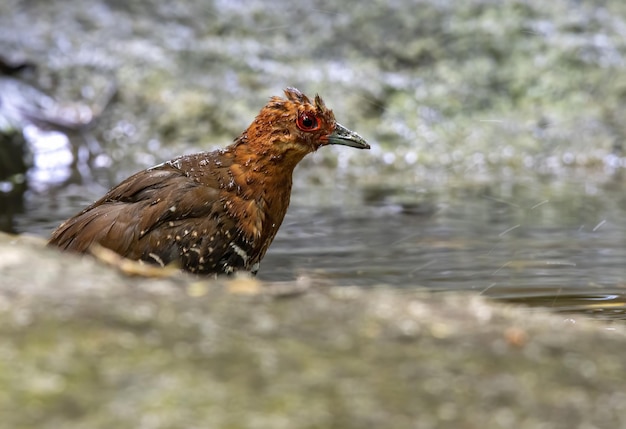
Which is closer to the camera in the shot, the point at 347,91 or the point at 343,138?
the point at 343,138

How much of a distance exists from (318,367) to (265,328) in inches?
7.6

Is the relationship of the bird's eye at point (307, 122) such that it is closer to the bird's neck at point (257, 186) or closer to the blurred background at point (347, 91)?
the bird's neck at point (257, 186)

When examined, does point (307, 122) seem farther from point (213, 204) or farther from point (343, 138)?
point (213, 204)

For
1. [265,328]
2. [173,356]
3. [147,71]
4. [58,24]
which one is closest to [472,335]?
[265,328]

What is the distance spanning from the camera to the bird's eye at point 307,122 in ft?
13.0

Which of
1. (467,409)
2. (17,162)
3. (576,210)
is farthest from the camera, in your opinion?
(17,162)

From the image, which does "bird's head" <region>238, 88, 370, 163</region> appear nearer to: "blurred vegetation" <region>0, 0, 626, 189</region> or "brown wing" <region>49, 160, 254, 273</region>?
"brown wing" <region>49, 160, 254, 273</region>

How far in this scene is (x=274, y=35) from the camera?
9.05 meters

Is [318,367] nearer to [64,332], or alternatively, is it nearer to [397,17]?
[64,332]

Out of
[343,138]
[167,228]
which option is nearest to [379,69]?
[343,138]

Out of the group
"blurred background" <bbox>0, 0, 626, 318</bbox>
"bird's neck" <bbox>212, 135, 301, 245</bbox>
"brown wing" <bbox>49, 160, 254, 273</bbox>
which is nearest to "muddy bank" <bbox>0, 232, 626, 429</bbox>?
"brown wing" <bbox>49, 160, 254, 273</bbox>

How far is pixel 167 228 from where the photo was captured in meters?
3.61

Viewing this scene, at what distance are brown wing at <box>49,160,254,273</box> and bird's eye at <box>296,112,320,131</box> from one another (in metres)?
0.44

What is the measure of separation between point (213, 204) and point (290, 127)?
496mm
